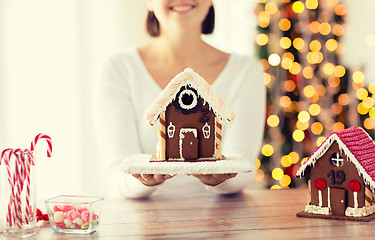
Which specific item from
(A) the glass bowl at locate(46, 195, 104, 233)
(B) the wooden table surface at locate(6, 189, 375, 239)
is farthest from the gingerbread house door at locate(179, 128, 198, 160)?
(A) the glass bowl at locate(46, 195, 104, 233)

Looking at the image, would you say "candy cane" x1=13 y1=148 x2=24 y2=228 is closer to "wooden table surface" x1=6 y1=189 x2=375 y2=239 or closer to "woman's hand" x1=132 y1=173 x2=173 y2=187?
"wooden table surface" x1=6 y1=189 x2=375 y2=239

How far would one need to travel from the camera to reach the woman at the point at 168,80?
2.07 metres

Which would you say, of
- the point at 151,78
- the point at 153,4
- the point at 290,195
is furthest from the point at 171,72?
the point at 290,195

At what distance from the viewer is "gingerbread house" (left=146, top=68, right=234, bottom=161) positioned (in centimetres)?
151

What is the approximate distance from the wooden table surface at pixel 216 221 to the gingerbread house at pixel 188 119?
6.8 inches

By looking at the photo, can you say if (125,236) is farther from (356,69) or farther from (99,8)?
(356,69)

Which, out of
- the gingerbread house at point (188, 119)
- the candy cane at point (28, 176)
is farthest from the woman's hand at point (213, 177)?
the candy cane at point (28, 176)

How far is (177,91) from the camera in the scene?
4.95ft

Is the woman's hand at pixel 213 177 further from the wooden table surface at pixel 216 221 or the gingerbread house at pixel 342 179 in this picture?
the gingerbread house at pixel 342 179

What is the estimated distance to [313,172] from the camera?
146cm

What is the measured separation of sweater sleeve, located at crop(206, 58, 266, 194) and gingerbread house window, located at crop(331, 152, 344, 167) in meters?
0.52

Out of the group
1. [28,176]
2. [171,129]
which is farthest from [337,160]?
[28,176]

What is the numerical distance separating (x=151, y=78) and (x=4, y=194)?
3.50 ft

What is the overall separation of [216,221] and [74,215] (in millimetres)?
377
